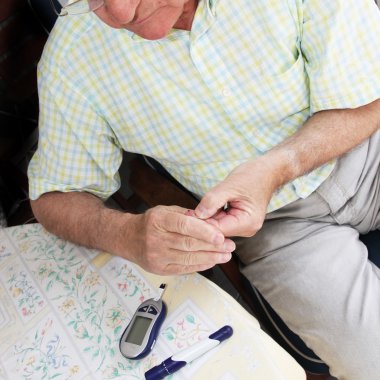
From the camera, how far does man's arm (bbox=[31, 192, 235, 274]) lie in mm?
804

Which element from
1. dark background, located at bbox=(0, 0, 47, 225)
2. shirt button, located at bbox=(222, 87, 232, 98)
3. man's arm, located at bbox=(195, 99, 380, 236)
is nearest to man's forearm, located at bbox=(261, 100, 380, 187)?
man's arm, located at bbox=(195, 99, 380, 236)

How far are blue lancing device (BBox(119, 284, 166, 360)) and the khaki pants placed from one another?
1.12 feet

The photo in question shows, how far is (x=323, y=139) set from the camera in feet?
3.27

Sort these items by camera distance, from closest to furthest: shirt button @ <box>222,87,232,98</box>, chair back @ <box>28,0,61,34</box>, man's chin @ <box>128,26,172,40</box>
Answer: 1. man's chin @ <box>128,26,172,40</box>
2. shirt button @ <box>222,87,232,98</box>
3. chair back @ <box>28,0,61,34</box>

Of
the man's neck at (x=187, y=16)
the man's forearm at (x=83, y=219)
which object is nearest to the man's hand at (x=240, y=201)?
the man's forearm at (x=83, y=219)

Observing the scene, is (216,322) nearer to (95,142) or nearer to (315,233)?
(315,233)

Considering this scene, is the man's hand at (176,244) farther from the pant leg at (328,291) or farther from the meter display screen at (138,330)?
the pant leg at (328,291)

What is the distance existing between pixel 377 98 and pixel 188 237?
0.54 meters

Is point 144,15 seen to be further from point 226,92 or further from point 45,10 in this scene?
point 45,10

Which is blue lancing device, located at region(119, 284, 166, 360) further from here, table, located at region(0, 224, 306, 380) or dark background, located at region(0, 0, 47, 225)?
dark background, located at region(0, 0, 47, 225)

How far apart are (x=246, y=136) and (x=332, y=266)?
36 centimetres

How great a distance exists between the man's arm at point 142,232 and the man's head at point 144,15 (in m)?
0.36

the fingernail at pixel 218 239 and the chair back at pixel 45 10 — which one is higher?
the chair back at pixel 45 10

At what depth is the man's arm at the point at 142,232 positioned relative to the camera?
0.80m
